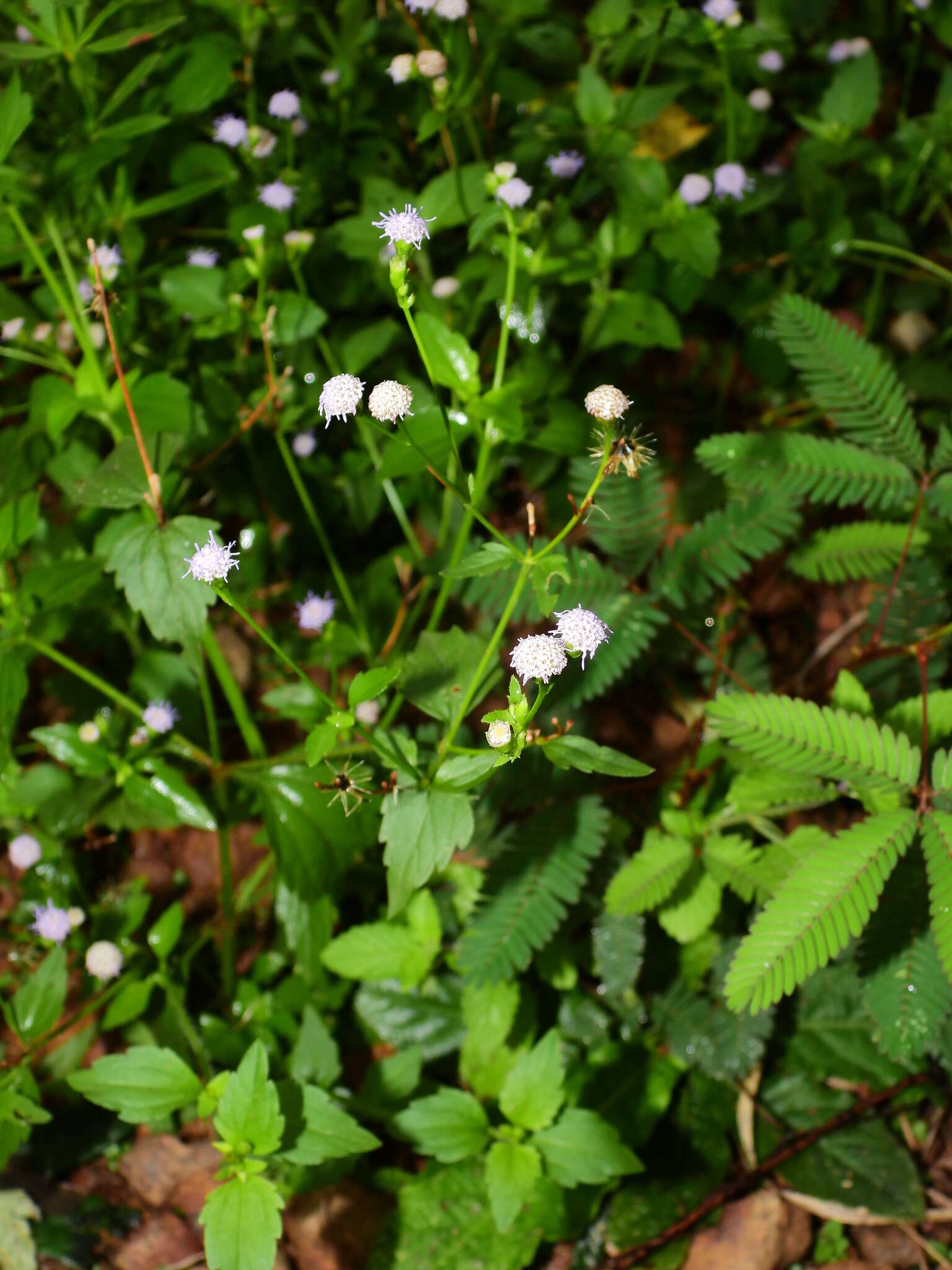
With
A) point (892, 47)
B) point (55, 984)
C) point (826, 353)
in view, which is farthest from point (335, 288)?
point (892, 47)

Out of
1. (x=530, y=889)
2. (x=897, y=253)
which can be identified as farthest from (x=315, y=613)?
(x=897, y=253)

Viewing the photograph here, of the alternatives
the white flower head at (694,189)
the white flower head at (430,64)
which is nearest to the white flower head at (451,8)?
the white flower head at (430,64)

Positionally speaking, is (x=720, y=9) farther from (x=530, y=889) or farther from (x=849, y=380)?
(x=530, y=889)

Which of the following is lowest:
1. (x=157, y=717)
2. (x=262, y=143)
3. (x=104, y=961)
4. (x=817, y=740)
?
(x=104, y=961)

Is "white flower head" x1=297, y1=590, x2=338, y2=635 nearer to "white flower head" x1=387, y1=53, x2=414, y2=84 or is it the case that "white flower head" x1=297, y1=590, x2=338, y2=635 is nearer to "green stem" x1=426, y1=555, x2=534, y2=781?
"green stem" x1=426, y1=555, x2=534, y2=781

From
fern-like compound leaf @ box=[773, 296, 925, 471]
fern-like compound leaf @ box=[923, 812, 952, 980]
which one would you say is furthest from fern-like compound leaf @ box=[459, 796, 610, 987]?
fern-like compound leaf @ box=[773, 296, 925, 471]

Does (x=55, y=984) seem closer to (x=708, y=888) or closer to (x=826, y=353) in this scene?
(x=708, y=888)
